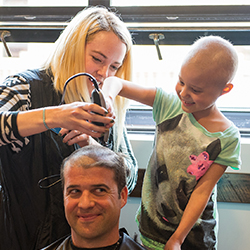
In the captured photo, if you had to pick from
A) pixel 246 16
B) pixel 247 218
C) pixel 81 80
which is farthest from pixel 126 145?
pixel 246 16

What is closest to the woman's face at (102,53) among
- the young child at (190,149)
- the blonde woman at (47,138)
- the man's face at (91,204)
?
the blonde woman at (47,138)

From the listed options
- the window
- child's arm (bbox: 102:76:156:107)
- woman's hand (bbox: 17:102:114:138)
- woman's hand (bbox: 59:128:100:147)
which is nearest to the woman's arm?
woman's hand (bbox: 17:102:114:138)

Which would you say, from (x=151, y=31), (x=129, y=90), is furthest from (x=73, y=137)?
(x=151, y=31)

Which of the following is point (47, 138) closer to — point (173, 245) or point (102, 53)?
point (102, 53)

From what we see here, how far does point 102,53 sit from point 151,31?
0.73 metres

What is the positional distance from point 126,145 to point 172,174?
38 cm

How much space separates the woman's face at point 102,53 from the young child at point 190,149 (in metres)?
0.10

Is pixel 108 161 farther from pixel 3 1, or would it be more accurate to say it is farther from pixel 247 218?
pixel 3 1

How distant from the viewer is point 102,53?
146cm

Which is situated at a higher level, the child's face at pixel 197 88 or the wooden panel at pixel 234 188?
the child's face at pixel 197 88

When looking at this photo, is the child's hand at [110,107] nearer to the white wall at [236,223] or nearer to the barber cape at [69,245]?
the barber cape at [69,245]

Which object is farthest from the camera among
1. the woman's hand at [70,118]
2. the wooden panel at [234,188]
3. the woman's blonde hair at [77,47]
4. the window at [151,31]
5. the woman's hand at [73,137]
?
Result: the window at [151,31]

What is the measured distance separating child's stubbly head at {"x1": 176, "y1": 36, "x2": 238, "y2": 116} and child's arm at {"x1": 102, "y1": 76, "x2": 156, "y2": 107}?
0.26 meters

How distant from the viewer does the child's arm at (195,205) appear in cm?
129
